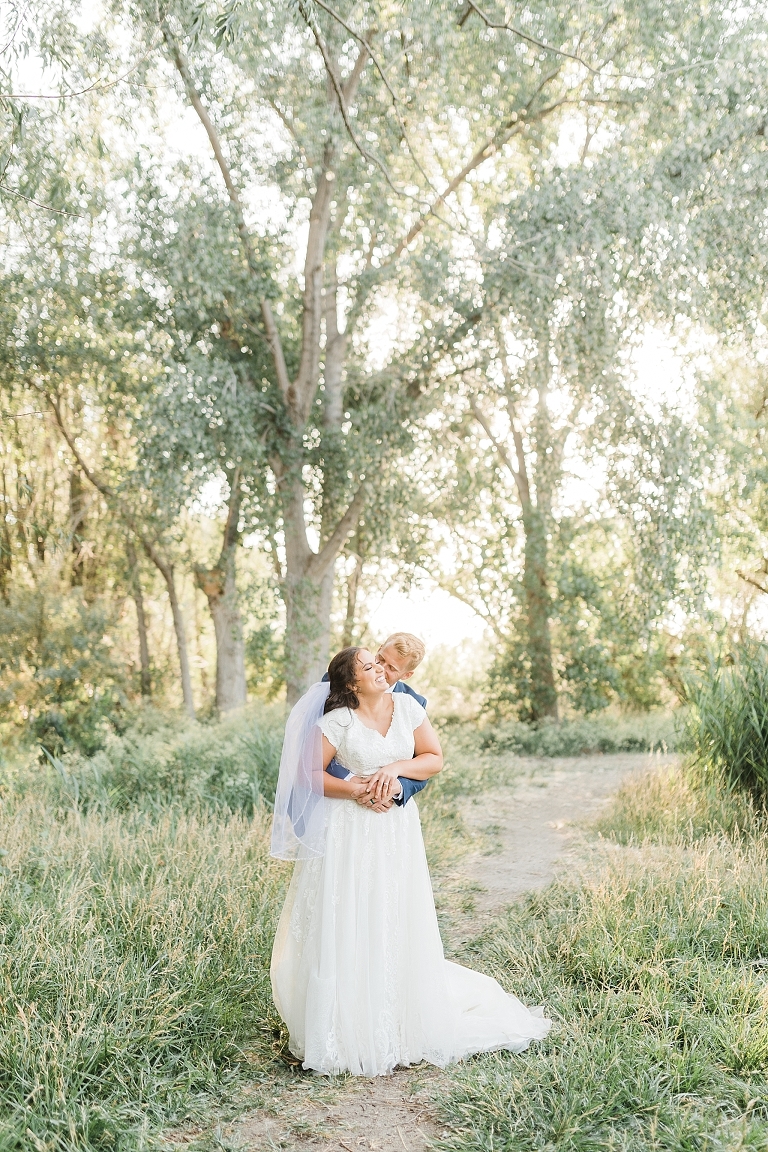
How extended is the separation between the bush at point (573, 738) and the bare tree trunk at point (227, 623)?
3.59m

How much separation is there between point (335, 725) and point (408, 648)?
0.46m

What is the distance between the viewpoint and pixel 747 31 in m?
9.87

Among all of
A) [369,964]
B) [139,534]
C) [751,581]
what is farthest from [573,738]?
[369,964]

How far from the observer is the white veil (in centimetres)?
392

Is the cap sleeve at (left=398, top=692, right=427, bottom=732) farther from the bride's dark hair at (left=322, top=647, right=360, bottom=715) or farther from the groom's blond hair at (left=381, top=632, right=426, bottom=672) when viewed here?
the bride's dark hair at (left=322, top=647, right=360, bottom=715)

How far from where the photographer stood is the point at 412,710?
13.9 ft

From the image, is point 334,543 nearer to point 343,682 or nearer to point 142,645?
point 142,645

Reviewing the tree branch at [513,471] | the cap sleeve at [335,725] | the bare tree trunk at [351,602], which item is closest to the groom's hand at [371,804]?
the cap sleeve at [335,725]

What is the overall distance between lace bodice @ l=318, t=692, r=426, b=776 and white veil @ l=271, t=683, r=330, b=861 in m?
0.08

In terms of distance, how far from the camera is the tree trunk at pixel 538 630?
1521 cm

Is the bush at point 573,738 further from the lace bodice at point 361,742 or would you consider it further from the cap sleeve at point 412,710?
the lace bodice at point 361,742

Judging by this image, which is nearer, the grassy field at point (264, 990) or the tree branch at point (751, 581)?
the grassy field at point (264, 990)

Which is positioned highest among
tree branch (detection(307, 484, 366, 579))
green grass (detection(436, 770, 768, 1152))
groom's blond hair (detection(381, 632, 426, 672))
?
tree branch (detection(307, 484, 366, 579))

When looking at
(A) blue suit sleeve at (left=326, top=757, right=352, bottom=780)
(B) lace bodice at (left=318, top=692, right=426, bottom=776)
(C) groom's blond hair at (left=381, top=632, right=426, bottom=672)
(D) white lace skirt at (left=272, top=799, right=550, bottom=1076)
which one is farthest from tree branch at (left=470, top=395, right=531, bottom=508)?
(D) white lace skirt at (left=272, top=799, right=550, bottom=1076)
